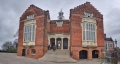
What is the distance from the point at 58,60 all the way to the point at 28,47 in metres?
8.83

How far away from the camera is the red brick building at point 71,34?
27.7m

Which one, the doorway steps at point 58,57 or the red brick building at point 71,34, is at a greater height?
the red brick building at point 71,34

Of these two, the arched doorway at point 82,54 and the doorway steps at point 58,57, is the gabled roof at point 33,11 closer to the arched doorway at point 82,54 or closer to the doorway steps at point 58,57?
the doorway steps at point 58,57

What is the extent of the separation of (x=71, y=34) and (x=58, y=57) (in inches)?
210

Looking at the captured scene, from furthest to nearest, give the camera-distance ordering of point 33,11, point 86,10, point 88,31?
point 33,11 < point 86,10 < point 88,31

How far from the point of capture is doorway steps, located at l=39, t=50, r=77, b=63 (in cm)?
2416

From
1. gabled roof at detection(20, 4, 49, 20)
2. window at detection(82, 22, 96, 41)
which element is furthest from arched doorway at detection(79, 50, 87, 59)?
gabled roof at detection(20, 4, 49, 20)

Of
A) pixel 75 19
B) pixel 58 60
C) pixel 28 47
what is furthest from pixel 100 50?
pixel 28 47

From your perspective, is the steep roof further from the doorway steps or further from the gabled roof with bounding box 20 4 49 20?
the doorway steps

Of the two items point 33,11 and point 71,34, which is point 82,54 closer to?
point 71,34

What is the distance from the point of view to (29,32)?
30281 mm

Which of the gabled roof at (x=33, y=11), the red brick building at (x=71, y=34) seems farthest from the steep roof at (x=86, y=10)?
the gabled roof at (x=33, y=11)

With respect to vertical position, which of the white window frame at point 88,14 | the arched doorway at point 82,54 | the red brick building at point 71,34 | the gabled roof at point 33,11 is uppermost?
the gabled roof at point 33,11

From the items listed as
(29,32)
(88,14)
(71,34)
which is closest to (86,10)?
(88,14)
